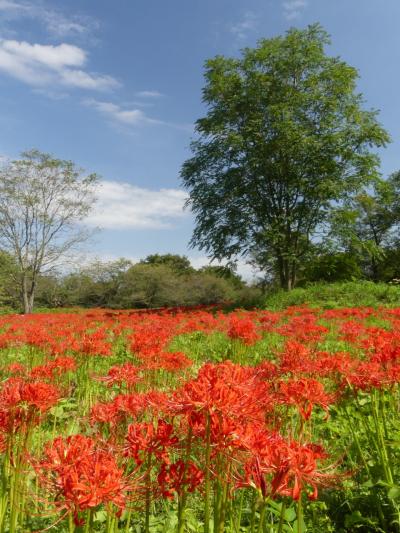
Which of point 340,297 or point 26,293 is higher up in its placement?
point 26,293

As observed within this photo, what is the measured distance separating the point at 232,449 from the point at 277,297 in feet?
59.2

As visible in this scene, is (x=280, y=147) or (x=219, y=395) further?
(x=280, y=147)

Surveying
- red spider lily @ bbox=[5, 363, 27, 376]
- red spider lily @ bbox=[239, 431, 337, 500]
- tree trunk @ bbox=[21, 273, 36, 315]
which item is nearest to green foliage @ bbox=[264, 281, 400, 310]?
red spider lily @ bbox=[5, 363, 27, 376]

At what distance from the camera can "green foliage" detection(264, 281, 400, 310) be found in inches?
647

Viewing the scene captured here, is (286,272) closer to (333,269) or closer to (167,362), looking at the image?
(333,269)

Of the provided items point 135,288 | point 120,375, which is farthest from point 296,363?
point 135,288

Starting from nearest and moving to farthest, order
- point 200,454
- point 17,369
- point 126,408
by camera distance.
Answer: point 200,454, point 126,408, point 17,369

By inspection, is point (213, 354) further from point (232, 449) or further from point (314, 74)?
point (314, 74)

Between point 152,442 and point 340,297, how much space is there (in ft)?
55.7

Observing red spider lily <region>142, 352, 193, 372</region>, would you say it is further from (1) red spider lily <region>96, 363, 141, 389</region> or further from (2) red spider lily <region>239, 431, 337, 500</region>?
(2) red spider lily <region>239, 431, 337, 500</region>

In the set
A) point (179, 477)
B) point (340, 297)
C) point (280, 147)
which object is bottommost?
point (179, 477)

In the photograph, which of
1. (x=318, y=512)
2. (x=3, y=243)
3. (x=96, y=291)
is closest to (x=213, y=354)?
(x=318, y=512)

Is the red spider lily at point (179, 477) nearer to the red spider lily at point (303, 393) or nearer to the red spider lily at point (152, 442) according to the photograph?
the red spider lily at point (152, 442)

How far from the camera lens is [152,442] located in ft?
5.07
